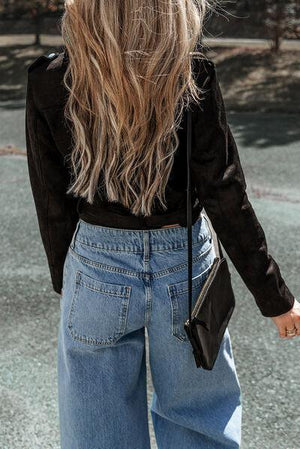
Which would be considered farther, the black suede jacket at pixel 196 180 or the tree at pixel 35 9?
the tree at pixel 35 9

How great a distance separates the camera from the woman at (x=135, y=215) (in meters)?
1.61

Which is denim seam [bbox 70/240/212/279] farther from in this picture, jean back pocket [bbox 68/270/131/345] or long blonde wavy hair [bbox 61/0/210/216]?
long blonde wavy hair [bbox 61/0/210/216]

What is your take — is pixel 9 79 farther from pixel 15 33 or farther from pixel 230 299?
pixel 230 299

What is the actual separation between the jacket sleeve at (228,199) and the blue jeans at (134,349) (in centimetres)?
11

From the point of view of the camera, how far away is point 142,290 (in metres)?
1.81

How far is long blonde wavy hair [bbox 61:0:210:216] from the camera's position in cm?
158

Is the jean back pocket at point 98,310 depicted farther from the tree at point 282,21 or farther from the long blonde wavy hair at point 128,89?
the tree at point 282,21

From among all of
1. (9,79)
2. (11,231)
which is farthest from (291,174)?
(9,79)

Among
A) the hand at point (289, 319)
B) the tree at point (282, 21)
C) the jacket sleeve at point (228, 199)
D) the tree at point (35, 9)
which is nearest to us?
the jacket sleeve at point (228, 199)

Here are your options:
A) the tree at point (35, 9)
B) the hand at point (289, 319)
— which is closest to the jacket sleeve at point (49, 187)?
the hand at point (289, 319)

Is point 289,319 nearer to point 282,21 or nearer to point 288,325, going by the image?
point 288,325

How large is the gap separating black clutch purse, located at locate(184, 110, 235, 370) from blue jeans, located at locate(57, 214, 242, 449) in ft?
0.11

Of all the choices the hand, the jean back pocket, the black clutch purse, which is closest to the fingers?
the hand

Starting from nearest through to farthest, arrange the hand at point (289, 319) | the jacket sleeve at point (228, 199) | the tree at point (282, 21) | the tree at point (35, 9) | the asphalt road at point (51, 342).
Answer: the jacket sleeve at point (228, 199), the hand at point (289, 319), the asphalt road at point (51, 342), the tree at point (282, 21), the tree at point (35, 9)
